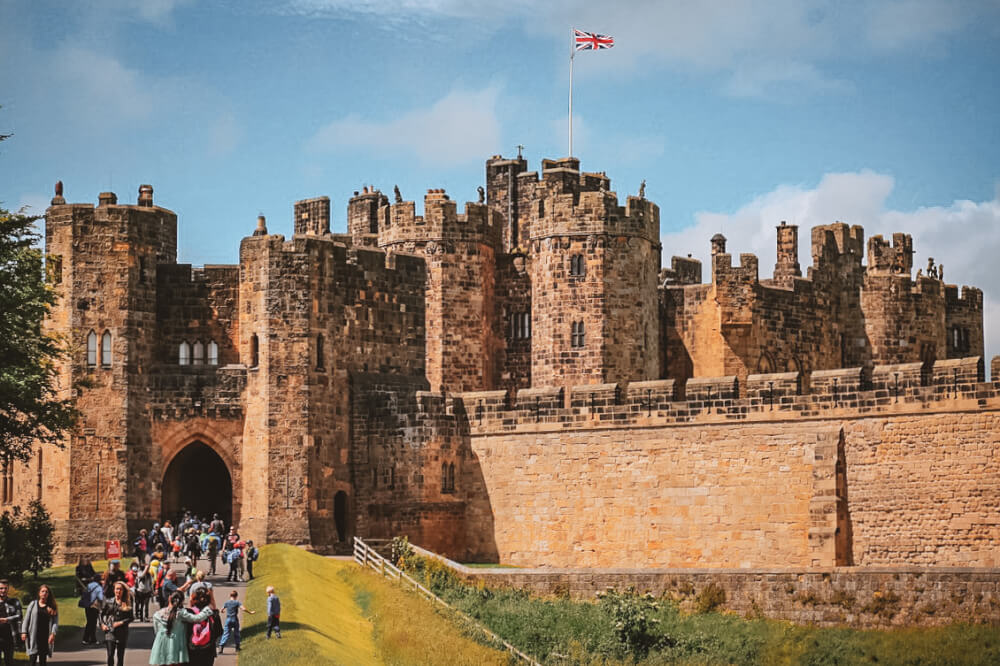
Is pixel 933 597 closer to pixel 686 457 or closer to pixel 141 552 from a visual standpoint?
pixel 686 457

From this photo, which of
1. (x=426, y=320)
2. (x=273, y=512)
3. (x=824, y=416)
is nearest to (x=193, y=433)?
(x=273, y=512)

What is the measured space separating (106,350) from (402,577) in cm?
1105

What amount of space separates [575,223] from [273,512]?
1343cm

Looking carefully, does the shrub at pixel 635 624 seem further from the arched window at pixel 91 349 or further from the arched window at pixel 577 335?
the arched window at pixel 91 349

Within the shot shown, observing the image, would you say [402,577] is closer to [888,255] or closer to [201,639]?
[201,639]

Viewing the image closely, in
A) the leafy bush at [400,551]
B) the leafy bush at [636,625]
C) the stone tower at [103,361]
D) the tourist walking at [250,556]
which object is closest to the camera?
the leafy bush at [636,625]

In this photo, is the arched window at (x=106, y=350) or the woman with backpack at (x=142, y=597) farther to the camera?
the arched window at (x=106, y=350)

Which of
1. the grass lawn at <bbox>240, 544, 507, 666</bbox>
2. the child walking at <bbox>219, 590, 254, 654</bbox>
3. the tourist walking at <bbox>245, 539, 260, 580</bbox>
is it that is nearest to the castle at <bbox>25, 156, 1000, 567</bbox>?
the tourist walking at <bbox>245, 539, 260, 580</bbox>

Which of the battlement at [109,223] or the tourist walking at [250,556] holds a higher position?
the battlement at [109,223]

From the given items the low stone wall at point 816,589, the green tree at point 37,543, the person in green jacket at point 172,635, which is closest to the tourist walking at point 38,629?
the person in green jacket at point 172,635

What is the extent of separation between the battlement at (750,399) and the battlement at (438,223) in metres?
7.61

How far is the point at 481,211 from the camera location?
2196 inches

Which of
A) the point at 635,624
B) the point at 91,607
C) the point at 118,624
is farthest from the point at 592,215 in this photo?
the point at 118,624

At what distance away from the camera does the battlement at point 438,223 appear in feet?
181
